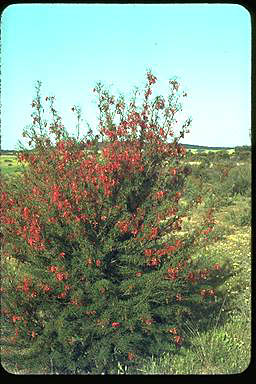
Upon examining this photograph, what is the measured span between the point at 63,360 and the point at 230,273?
1.83 meters

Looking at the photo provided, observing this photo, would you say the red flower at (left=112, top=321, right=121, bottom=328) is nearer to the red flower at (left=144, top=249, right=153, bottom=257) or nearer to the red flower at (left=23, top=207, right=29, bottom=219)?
the red flower at (left=144, top=249, right=153, bottom=257)

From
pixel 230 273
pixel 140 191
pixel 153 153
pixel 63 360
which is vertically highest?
pixel 153 153

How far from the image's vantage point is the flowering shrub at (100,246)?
4895 millimetres

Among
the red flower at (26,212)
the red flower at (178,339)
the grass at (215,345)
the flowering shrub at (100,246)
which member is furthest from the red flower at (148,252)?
the red flower at (26,212)

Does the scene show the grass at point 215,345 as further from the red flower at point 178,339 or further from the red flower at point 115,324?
the red flower at point 115,324

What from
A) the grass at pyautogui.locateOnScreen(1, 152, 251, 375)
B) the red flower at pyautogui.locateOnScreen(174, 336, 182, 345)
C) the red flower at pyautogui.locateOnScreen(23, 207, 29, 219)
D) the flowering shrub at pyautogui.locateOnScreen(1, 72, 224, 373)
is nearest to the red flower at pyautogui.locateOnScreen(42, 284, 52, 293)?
the flowering shrub at pyautogui.locateOnScreen(1, 72, 224, 373)

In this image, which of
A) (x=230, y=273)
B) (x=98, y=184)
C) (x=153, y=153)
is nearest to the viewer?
(x=98, y=184)

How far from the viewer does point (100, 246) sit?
502cm

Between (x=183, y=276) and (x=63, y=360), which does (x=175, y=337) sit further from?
(x=63, y=360)

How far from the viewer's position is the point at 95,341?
16.7 ft

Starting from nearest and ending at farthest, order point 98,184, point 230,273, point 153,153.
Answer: point 98,184 < point 153,153 < point 230,273

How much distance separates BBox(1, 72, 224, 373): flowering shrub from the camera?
489 cm

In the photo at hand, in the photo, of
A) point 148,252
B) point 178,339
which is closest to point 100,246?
point 148,252

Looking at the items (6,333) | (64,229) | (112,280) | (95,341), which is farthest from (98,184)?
(6,333)
